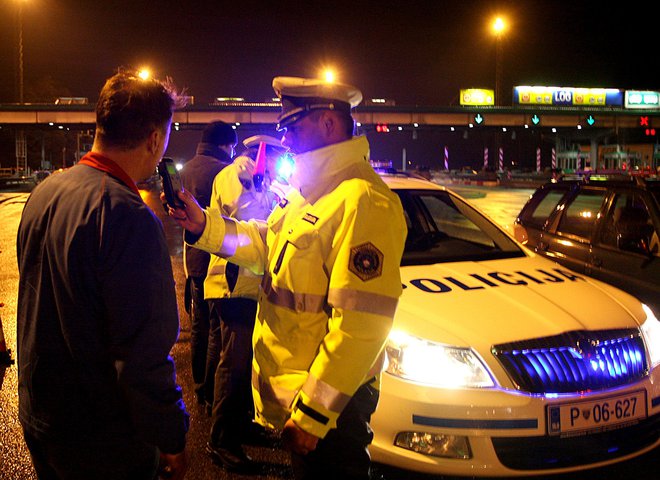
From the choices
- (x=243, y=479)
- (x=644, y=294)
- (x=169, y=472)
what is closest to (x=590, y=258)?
(x=644, y=294)

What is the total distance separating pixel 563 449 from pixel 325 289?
65.1 inches

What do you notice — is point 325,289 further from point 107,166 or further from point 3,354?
point 3,354

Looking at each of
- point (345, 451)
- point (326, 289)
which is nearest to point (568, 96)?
point (326, 289)

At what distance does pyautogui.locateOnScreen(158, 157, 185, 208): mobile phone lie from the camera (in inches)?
95.7

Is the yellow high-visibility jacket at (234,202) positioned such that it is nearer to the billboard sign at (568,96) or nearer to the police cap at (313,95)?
the police cap at (313,95)

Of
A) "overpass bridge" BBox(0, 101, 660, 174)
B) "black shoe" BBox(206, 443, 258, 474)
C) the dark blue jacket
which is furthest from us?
"overpass bridge" BBox(0, 101, 660, 174)

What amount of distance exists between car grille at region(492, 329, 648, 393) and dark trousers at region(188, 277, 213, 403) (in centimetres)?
236

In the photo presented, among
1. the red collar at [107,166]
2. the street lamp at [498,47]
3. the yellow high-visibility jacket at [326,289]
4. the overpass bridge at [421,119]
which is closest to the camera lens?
the red collar at [107,166]

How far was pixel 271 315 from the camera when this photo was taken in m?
2.24

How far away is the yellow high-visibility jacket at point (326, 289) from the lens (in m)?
1.95

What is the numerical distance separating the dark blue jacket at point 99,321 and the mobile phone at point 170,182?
65cm

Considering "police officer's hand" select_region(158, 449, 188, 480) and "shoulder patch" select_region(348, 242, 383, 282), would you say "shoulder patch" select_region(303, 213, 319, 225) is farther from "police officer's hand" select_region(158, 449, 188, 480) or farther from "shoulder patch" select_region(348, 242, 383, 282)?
"police officer's hand" select_region(158, 449, 188, 480)

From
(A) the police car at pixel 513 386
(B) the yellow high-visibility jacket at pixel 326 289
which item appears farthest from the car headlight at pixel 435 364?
(B) the yellow high-visibility jacket at pixel 326 289

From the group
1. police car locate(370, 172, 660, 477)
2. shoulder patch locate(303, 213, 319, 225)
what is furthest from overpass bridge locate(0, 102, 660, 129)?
shoulder patch locate(303, 213, 319, 225)
